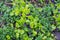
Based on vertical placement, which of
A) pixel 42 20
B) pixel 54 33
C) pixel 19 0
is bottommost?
pixel 54 33

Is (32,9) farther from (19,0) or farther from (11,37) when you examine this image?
(11,37)

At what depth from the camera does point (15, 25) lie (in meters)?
2.84

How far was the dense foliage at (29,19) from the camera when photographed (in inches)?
107

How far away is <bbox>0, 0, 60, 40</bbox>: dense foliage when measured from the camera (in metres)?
2.72

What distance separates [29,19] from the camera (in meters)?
2.88

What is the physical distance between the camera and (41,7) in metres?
3.14

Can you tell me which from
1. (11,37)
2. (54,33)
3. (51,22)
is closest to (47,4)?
(51,22)

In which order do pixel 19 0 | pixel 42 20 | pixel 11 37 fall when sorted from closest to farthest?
pixel 11 37, pixel 42 20, pixel 19 0

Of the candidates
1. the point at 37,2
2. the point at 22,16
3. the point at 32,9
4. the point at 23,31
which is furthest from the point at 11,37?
the point at 37,2

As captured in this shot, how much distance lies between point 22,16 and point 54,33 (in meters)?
0.58

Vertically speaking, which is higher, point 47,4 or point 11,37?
point 47,4

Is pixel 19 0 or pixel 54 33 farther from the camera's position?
pixel 19 0

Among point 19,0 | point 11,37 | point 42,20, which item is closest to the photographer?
point 11,37

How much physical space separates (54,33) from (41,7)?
1.86 ft
